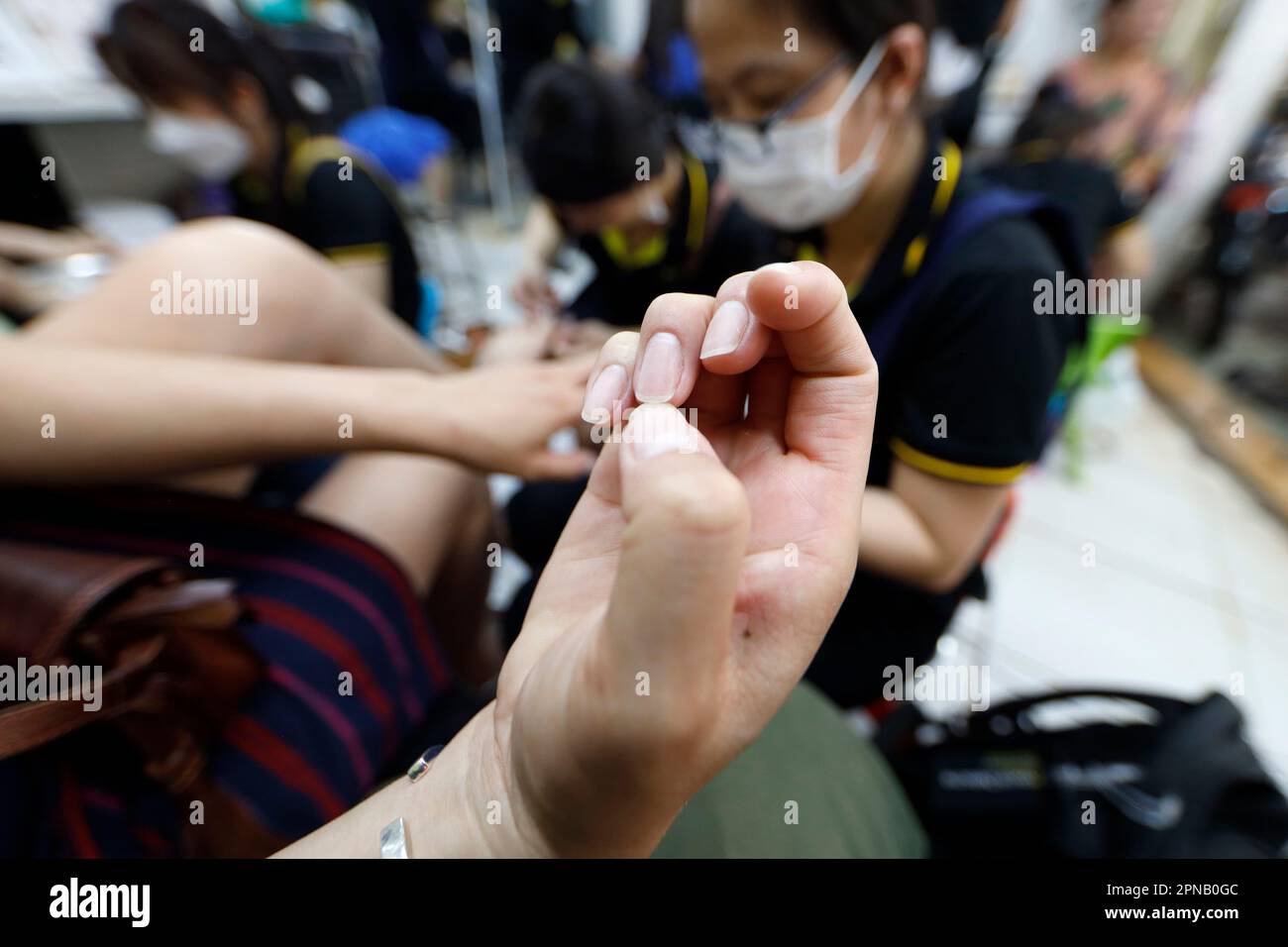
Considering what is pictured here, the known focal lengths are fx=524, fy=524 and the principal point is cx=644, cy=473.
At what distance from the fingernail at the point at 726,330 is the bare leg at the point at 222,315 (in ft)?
1.58

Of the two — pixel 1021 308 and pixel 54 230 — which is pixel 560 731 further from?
pixel 54 230

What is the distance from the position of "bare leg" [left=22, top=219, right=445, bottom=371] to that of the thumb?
51 centimetres

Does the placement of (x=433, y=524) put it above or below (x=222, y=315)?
below

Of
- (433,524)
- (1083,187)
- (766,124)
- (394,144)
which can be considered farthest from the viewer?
(394,144)

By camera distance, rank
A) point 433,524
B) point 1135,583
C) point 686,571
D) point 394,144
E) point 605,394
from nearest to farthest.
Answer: point 686,571 < point 605,394 < point 433,524 < point 1135,583 < point 394,144

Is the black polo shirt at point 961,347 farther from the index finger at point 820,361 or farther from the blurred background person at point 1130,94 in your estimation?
the blurred background person at point 1130,94

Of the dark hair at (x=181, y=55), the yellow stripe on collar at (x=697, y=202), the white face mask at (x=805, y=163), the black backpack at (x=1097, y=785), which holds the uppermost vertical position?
the dark hair at (x=181, y=55)

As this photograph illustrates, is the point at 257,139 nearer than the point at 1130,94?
Yes

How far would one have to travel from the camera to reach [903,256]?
51cm

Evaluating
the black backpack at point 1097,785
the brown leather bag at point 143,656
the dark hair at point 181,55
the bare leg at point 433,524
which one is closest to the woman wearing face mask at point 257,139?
the dark hair at point 181,55

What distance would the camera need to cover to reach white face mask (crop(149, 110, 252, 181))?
909 mm

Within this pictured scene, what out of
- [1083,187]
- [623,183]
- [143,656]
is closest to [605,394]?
[143,656]

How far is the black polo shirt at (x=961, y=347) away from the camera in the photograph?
449 mm

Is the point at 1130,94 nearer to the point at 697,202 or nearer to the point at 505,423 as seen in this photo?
the point at 697,202
